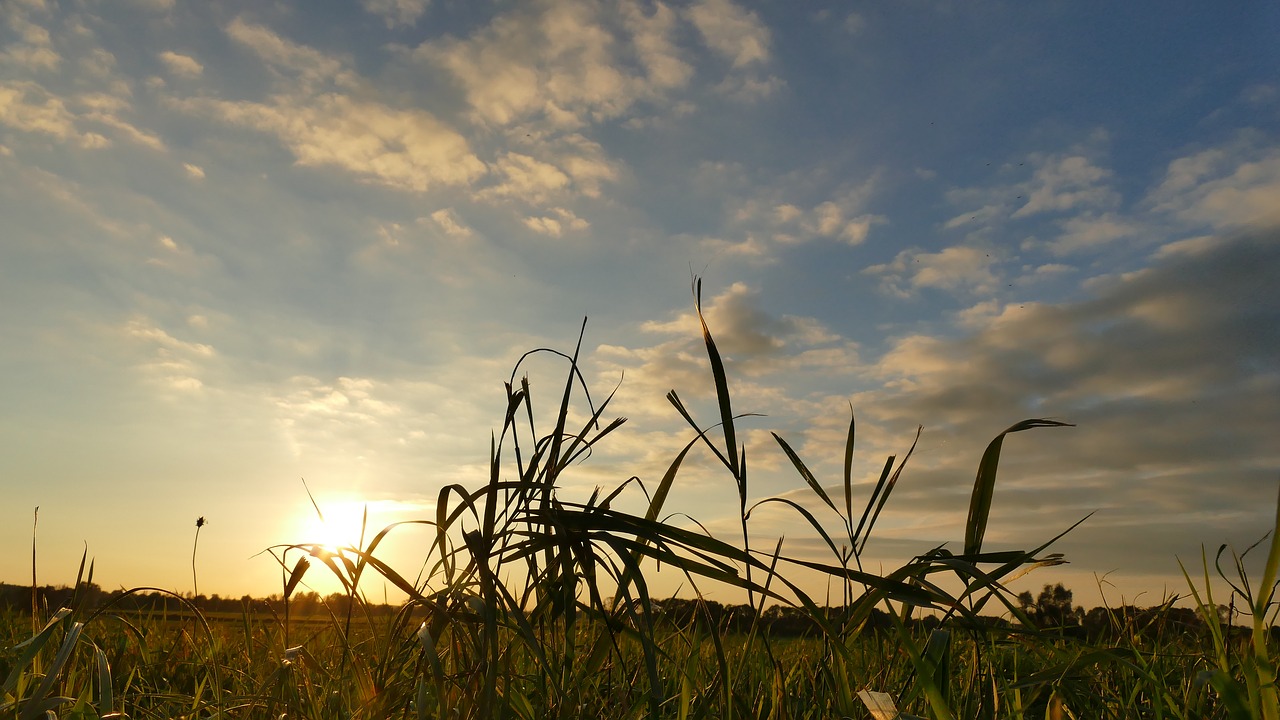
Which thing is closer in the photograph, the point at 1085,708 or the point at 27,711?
the point at 27,711

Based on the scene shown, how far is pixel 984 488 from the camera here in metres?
1.98

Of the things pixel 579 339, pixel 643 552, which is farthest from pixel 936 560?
pixel 579 339

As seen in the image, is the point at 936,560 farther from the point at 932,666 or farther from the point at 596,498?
the point at 596,498

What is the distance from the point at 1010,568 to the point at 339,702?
1.87 m

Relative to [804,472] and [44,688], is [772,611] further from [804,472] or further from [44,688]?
[44,688]

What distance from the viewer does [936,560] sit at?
1.85 meters

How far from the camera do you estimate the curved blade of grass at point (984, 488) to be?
6.45ft

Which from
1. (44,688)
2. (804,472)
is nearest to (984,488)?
(804,472)

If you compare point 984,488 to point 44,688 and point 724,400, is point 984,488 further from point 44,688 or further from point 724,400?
point 44,688

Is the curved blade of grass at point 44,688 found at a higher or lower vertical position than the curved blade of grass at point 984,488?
lower

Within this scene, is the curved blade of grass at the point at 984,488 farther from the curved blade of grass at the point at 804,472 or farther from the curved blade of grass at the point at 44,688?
the curved blade of grass at the point at 44,688

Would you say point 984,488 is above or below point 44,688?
above

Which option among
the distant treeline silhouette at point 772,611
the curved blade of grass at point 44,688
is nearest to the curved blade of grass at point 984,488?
the distant treeline silhouette at point 772,611

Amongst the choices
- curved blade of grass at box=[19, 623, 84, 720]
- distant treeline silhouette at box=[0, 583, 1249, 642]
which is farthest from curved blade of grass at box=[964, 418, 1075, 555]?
curved blade of grass at box=[19, 623, 84, 720]
